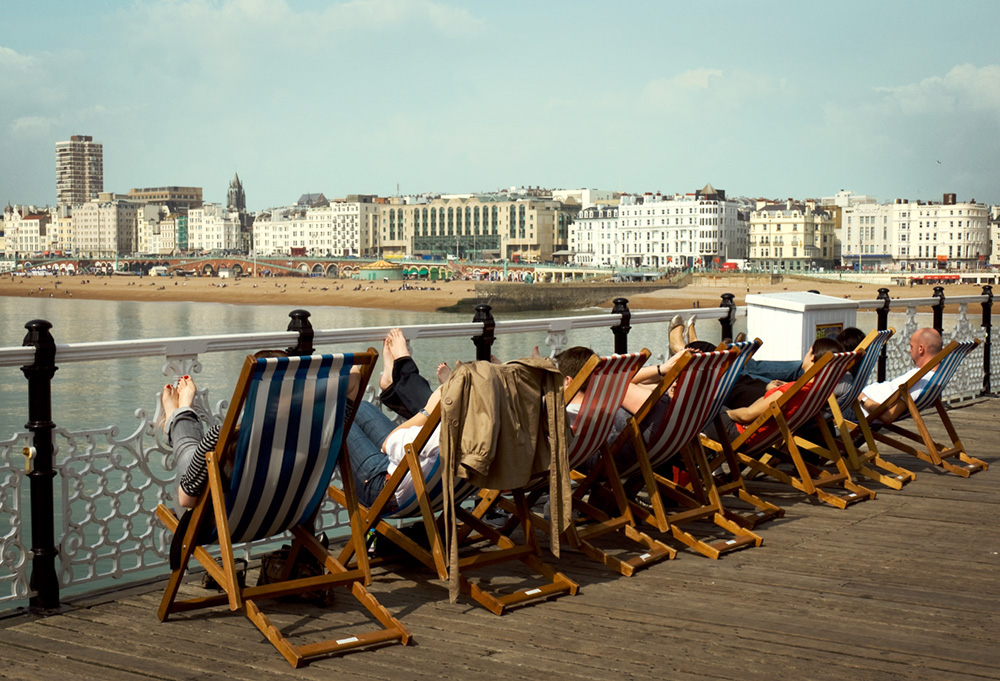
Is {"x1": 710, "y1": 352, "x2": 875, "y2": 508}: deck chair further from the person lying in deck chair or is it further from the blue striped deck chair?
the blue striped deck chair

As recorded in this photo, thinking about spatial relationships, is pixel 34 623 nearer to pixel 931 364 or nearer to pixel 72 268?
pixel 931 364

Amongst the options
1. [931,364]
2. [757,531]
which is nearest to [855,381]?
[931,364]

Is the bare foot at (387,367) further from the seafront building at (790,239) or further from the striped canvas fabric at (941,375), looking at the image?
the seafront building at (790,239)

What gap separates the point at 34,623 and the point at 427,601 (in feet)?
3.88

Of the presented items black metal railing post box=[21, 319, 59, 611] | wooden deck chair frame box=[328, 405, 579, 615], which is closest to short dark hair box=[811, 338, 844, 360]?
wooden deck chair frame box=[328, 405, 579, 615]

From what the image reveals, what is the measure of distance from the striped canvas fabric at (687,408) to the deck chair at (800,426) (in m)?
0.43

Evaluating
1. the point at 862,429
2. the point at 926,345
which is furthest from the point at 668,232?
the point at 862,429

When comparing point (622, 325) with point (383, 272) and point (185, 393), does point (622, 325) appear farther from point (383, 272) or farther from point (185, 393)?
point (383, 272)

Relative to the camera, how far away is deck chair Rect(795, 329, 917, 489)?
558 centimetres

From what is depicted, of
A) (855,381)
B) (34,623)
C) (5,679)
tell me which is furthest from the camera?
(855,381)

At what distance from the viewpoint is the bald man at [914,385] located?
20.1 feet

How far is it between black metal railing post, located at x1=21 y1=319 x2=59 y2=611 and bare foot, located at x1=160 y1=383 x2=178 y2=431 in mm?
344

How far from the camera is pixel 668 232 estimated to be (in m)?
133

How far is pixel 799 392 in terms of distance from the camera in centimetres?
509
